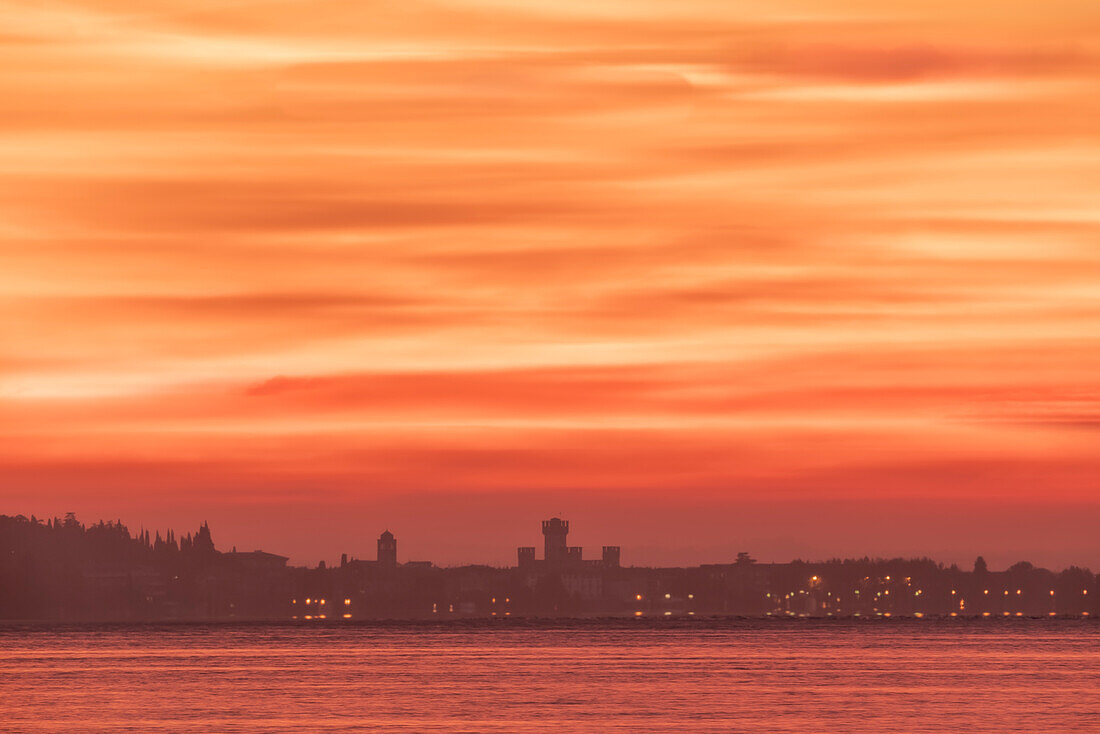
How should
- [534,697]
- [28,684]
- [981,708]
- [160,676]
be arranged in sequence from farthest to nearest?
[160,676], [28,684], [534,697], [981,708]

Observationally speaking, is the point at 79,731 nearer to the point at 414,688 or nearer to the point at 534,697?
the point at 534,697

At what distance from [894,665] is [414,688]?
63.7 meters

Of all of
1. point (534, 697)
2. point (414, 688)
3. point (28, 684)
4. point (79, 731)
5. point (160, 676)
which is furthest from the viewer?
point (160, 676)

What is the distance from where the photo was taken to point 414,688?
13625 cm

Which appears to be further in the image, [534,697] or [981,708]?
[534,697]

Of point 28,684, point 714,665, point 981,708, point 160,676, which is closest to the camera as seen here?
point 981,708

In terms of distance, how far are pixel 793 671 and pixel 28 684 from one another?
67077mm

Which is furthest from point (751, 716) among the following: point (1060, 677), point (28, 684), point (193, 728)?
point (28, 684)

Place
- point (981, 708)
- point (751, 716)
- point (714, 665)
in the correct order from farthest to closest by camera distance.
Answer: point (714, 665) < point (981, 708) < point (751, 716)

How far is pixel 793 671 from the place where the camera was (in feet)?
533

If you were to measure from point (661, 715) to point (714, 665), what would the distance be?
253 feet

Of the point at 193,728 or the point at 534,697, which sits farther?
the point at 534,697

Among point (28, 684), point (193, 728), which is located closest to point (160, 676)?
point (28, 684)

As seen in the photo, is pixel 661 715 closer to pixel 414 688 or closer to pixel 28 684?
pixel 414 688
